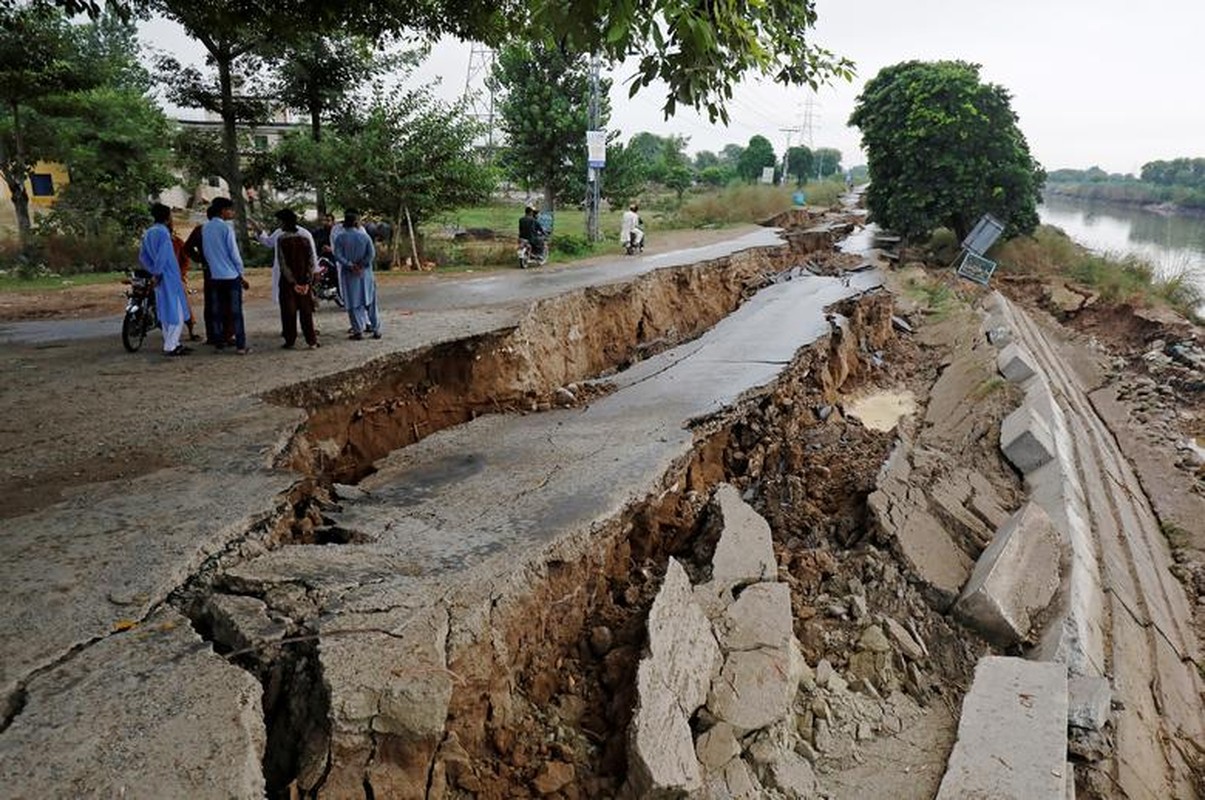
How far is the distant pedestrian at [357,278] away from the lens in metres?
7.92

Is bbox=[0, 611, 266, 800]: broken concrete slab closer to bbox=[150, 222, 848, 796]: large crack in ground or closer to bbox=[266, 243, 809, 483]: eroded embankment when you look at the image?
bbox=[150, 222, 848, 796]: large crack in ground

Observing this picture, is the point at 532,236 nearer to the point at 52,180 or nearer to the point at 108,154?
the point at 108,154

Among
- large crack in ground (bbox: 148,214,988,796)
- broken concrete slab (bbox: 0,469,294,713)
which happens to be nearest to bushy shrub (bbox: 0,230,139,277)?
large crack in ground (bbox: 148,214,988,796)

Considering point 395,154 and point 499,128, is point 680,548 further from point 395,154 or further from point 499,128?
point 499,128

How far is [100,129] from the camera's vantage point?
19.8 m

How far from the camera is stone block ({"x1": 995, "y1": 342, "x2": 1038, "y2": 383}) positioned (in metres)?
9.96

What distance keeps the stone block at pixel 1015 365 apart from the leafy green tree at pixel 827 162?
7523 centimetres

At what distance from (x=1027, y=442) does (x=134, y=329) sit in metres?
9.10

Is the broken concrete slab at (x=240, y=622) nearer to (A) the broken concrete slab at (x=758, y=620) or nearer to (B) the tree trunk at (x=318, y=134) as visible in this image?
(A) the broken concrete slab at (x=758, y=620)

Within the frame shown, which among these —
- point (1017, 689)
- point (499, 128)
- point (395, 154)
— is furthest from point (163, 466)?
point (499, 128)

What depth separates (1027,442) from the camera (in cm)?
742

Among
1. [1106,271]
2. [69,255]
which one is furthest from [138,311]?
[1106,271]

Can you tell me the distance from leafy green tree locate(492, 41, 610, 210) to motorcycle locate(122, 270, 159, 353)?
17.6m

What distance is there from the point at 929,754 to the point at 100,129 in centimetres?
2395
